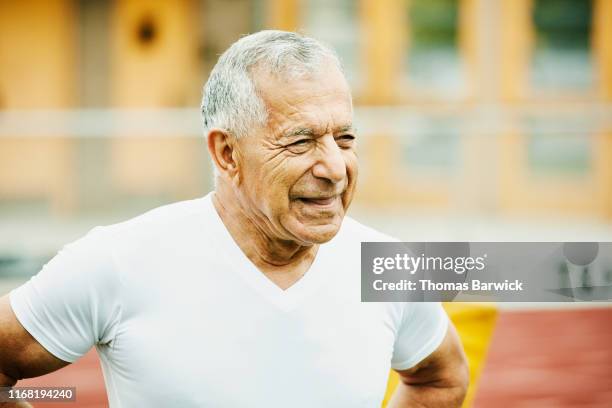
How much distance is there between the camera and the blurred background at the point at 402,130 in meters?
6.71

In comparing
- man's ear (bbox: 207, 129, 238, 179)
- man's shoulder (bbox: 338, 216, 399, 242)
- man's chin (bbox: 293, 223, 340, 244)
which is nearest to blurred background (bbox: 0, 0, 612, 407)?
man's shoulder (bbox: 338, 216, 399, 242)

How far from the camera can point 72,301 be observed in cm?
191

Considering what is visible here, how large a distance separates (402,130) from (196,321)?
5173mm

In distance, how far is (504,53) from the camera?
9664mm

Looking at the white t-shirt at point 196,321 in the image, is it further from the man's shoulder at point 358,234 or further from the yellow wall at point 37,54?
the yellow wall at point 37,54

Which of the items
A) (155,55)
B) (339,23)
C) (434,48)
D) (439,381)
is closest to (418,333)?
(439,381)

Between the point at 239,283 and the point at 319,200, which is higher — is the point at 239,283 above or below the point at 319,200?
below

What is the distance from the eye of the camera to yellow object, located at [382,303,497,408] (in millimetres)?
2609

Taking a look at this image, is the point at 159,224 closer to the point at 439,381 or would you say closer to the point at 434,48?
the point at 439,381

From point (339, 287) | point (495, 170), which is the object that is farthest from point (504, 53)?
point (339, 287)

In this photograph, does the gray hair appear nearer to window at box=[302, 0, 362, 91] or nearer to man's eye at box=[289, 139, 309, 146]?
man's eye at box=[289, 139, 309, 146]

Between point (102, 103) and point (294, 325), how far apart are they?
28.3 feet

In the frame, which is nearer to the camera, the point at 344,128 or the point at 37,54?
the point at 344,128

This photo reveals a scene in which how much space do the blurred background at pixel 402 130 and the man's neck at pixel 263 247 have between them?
0.69 m
